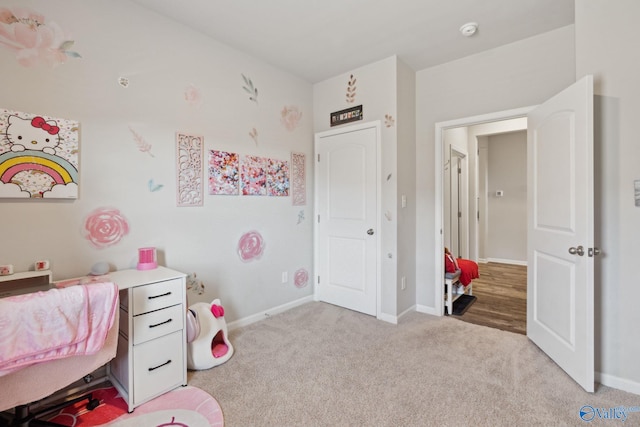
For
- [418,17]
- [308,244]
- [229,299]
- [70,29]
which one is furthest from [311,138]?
[70,29]

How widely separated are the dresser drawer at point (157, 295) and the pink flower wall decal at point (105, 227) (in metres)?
0.56

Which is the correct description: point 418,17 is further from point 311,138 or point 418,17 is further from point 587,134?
point 311,138

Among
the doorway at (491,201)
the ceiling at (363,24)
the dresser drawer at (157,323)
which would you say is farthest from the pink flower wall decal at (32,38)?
the doorway at (491,201)

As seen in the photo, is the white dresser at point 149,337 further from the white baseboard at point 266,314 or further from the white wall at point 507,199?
the white wall at point 507,199

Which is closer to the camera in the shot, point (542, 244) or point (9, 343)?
point (9, 343)

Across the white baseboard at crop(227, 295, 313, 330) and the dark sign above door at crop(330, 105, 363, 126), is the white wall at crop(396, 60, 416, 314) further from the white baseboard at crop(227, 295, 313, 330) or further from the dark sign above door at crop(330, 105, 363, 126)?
the white baseboard at crop(227, 295, 313, 330)

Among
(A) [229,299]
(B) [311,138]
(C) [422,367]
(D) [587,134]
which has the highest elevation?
(B) [311,138]

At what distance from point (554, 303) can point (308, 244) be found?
2.32 metres

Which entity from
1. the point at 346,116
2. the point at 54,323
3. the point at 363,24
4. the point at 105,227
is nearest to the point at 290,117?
the point at 346,116

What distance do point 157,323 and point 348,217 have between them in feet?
6.88

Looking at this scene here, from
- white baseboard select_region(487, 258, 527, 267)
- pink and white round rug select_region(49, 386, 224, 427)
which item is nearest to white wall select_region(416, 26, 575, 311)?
pink and white round rug select_region(49, 386, 224, 427)

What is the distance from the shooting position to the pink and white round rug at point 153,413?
1.62 m

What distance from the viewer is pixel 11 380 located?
127 cm

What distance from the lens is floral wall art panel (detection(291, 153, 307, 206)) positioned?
336 centimetres
